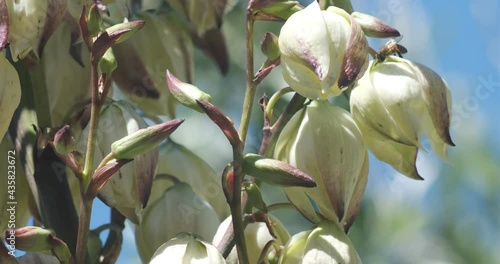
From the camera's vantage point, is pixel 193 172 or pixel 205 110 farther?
pixel 193 172

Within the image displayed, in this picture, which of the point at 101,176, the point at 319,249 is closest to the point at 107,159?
the point at 101,176

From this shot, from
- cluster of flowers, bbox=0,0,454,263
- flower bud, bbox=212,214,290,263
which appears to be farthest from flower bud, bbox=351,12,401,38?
flower bud, bbox=212,214,290,263

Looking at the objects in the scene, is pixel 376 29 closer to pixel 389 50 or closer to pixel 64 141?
pixel 389 50

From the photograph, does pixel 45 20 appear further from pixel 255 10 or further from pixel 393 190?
pixel 393 190

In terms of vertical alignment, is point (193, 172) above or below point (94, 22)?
below

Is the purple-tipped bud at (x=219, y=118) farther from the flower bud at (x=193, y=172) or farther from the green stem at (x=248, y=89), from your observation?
the flower bud at (x=193, y=172)

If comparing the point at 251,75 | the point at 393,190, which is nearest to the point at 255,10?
the point at 251,75
